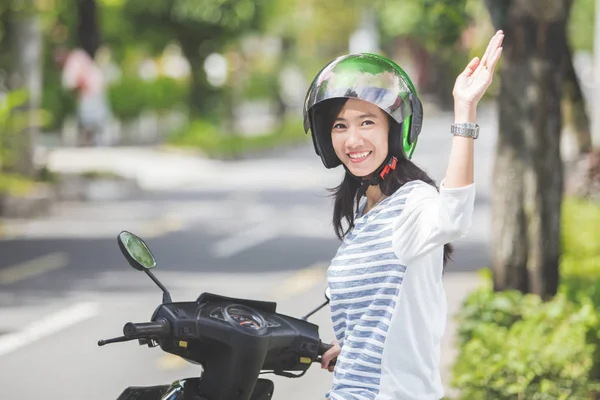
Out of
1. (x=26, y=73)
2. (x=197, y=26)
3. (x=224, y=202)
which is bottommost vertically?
(x=224, y=202)

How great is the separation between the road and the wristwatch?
773 mm

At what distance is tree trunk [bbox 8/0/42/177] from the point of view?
22.2 meters

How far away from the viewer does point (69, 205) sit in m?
22.6

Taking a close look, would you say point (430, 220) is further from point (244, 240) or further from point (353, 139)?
point (244, 240)

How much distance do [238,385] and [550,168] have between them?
537 cm

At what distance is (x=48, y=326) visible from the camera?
1173 cm

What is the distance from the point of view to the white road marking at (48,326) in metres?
10.9

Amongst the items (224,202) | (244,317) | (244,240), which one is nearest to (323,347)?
(244,317)

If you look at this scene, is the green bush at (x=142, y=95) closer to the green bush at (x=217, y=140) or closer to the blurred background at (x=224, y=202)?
the blurred background at (x=224, y=202)

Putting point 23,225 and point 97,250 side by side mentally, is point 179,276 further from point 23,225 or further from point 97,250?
point 23,225

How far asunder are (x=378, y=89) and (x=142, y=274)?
11.5m

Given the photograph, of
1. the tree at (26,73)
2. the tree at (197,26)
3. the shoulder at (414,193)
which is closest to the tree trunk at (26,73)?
the tree at (26,73)

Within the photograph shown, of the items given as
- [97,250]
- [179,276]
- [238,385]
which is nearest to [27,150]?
[97,250]

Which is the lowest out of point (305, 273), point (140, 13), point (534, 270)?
point (305, 273)
